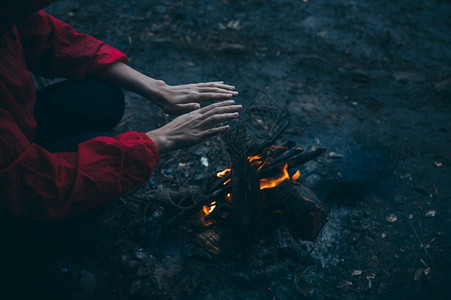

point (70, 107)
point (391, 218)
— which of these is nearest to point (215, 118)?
point (70, 107)

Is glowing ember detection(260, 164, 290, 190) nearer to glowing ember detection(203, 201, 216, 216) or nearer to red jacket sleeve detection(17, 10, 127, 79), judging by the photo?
glowing ember detection(203, 201, 216, 216)

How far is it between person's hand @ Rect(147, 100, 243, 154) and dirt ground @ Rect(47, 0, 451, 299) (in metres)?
0.81

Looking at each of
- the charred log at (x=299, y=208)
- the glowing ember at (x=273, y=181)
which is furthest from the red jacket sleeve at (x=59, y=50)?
the charred log at (x=299, y=208)

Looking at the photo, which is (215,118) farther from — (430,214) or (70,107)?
(430,214)

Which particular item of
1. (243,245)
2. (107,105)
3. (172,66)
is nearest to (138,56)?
(172,66)

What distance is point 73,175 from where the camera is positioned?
157 centimetres

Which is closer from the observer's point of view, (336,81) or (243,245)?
(243,245)

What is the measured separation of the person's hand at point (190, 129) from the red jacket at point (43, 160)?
0.13m

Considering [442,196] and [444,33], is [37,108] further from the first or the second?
[444,33]

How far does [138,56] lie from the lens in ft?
13.2

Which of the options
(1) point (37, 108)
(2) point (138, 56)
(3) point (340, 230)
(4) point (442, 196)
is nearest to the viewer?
(1) point (37, 108)

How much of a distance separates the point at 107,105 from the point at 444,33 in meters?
4.58

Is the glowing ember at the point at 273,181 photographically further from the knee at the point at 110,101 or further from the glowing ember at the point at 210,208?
the knee at the point at 110,101

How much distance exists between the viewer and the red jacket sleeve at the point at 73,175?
1451mm
